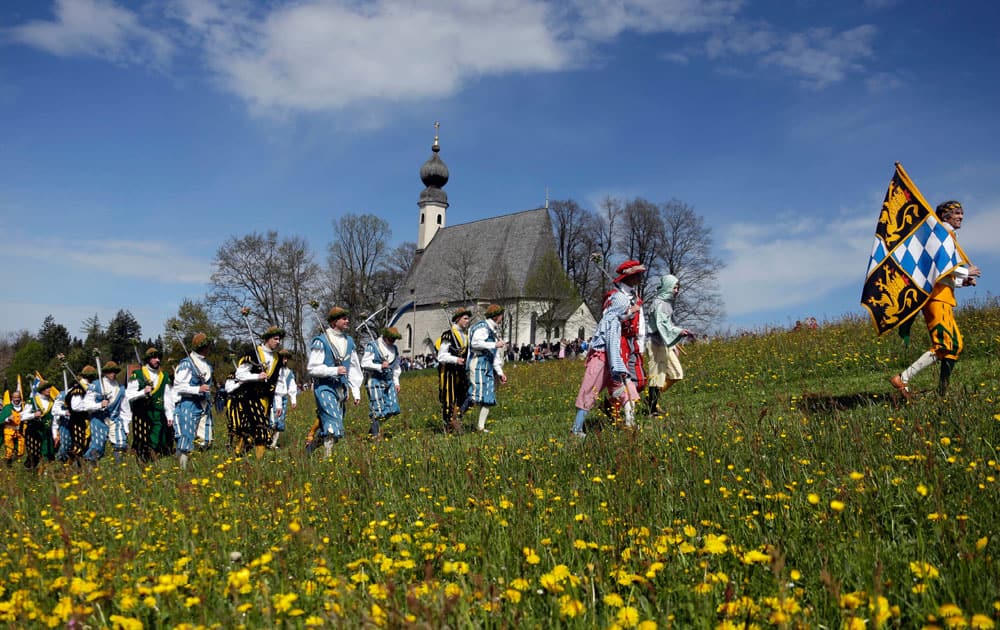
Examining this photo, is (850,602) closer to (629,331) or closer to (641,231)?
(629,331)

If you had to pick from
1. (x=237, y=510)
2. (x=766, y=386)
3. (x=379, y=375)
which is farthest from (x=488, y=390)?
(x=237, y=510)

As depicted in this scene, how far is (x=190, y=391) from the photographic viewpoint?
990 centimetres

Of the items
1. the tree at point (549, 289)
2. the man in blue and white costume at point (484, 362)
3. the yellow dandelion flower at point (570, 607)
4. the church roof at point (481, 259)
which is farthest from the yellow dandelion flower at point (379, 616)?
A: the church roof at point (481, 259)

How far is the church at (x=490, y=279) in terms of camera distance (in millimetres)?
53938

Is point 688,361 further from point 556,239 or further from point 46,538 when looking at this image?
point 556,239

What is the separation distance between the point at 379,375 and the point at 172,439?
14.3 feet

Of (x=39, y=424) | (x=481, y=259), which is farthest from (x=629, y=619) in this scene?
(x=481, y=259)

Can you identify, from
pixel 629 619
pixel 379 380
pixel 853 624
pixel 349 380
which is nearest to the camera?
pixel 853 624

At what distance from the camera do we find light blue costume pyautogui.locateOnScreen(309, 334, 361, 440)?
8.88m

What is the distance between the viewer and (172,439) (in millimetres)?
12773

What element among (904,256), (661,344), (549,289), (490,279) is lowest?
(661,344)

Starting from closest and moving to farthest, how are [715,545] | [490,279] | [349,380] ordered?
[715,545] → [349,380] → [490,279]

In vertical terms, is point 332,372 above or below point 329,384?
above

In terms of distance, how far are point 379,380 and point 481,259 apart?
194ft
